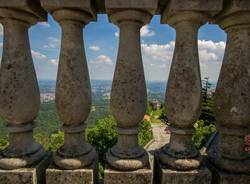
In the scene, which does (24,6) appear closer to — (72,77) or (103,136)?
(72,77)

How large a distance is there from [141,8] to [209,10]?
0.79 metres

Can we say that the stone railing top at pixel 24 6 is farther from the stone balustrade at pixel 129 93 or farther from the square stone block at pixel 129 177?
the square stone block at pixel 129 177

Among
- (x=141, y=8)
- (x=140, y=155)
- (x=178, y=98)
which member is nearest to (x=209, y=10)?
(x=141, y=8)

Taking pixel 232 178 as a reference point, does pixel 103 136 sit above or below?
below

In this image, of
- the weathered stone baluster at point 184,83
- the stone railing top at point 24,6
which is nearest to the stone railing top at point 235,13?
the weathered stone baluster at point 184,83

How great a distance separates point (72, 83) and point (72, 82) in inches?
0.5

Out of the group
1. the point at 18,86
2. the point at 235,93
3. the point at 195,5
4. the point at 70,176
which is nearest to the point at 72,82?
the point at 18,86

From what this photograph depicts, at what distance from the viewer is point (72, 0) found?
8.79 feet

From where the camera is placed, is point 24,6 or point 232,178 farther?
point 232,178

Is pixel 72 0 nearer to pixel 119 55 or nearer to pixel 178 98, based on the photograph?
pixel 119 55

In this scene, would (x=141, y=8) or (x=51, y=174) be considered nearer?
(x=141, y=8)

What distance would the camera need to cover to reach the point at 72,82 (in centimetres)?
280

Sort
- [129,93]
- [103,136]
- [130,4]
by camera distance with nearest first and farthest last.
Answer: [130,4] → [129,93] → [103,136]

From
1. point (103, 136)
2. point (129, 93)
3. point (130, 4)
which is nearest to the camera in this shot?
point (130, 4)
